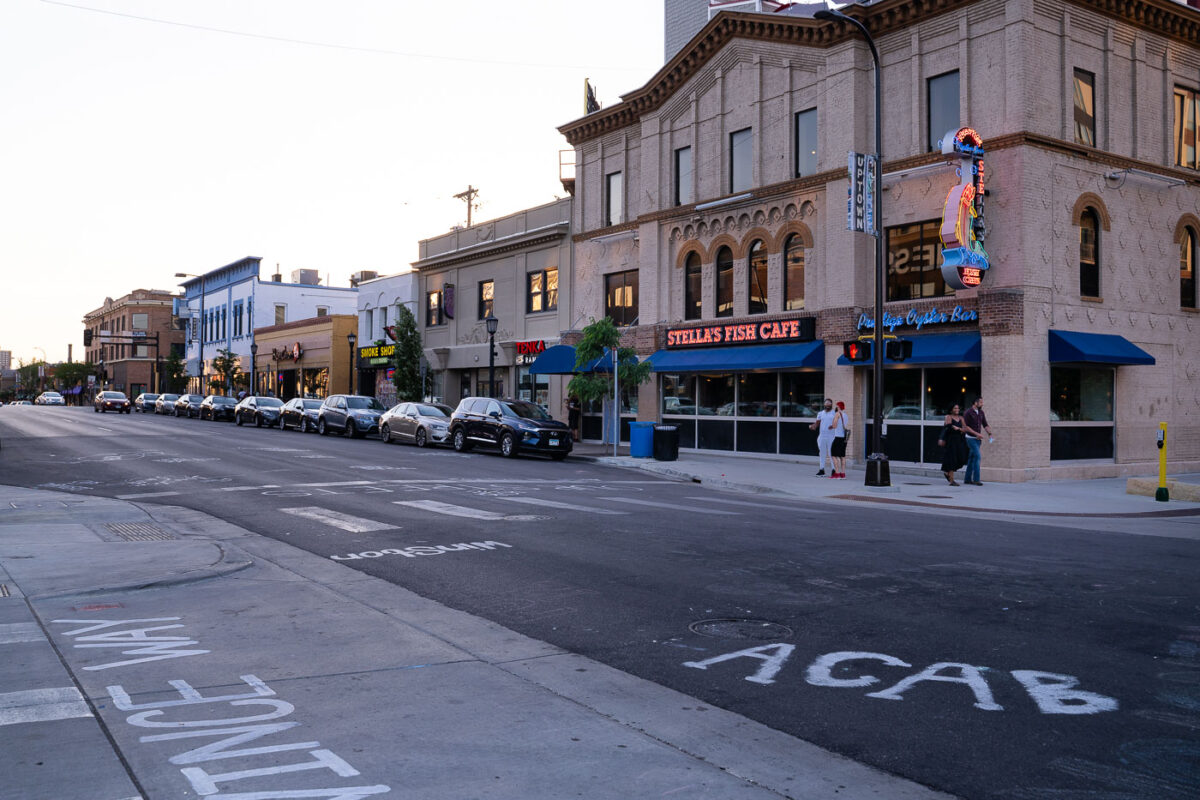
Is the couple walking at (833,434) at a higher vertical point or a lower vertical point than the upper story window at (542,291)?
lower

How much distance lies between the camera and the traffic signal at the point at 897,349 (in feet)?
60.9

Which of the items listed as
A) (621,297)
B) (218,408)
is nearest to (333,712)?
(621,297)

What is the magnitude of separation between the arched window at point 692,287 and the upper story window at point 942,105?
27.8ft

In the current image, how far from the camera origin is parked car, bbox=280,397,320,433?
125ft

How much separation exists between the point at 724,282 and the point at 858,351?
972 centimetres

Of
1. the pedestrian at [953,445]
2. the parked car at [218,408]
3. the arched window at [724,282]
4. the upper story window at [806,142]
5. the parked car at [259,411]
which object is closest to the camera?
the pedestrian at [953,445]

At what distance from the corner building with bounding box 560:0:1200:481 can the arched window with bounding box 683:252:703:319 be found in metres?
0.13

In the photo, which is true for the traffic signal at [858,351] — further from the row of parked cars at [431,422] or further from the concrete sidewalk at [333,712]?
the concrete sidewalk at [333,712]

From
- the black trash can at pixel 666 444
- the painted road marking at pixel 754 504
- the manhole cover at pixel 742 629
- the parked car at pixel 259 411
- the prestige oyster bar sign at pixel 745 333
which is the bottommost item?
the painted road marking at pixel 754 504

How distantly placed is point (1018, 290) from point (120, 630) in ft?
62.6

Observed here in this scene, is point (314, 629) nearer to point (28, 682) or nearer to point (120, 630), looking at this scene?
point (120, 630)

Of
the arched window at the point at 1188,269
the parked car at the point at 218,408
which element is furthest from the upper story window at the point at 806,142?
the parked car at the point at 218,408

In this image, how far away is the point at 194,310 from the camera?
82.8 m

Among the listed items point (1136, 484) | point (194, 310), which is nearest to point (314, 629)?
point (1136, 484)
